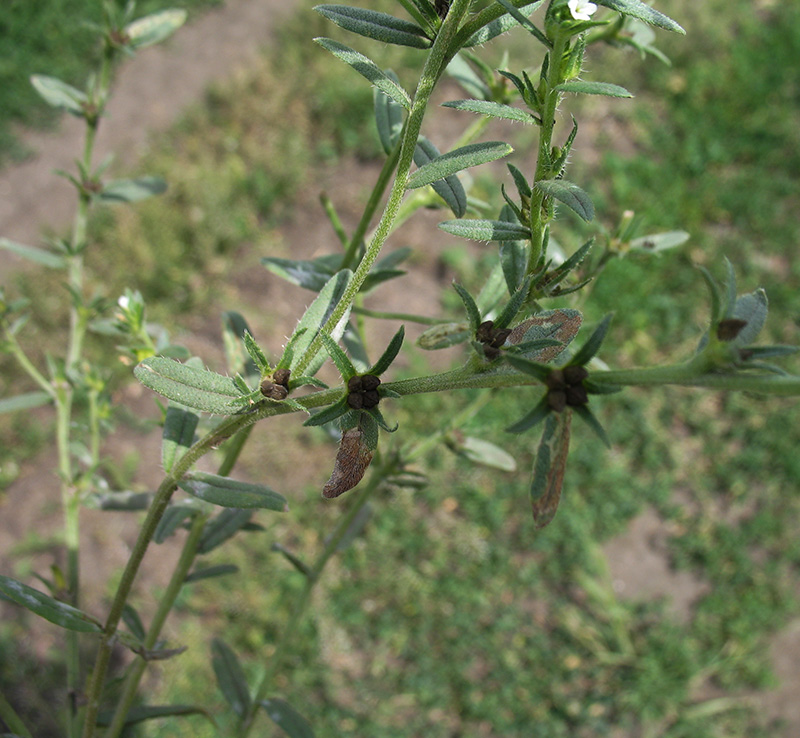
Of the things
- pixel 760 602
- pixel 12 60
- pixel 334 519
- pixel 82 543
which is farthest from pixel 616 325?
pixel 12 60

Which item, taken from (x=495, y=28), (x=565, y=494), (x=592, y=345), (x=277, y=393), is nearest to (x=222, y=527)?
(x=277, y=393)

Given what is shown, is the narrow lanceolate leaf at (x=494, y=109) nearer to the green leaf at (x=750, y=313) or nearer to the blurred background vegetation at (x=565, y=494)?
the green leaf at (x=750, y=313)

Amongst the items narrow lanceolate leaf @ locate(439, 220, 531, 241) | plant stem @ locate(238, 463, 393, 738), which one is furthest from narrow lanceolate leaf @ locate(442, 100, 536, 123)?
plant stem @ locate(238, 463, 393, 738)

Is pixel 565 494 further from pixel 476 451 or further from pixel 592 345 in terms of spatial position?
pixel 592 345

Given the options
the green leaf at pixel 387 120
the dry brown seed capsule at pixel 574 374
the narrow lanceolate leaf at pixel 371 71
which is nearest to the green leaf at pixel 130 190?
the green leaf at pixel 387 120

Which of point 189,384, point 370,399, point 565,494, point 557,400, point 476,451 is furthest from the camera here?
point 565,494

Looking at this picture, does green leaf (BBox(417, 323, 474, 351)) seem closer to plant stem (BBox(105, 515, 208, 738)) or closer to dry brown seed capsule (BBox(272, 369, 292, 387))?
dry brown seed capsule (BBox(272, 369, 292, 387))
